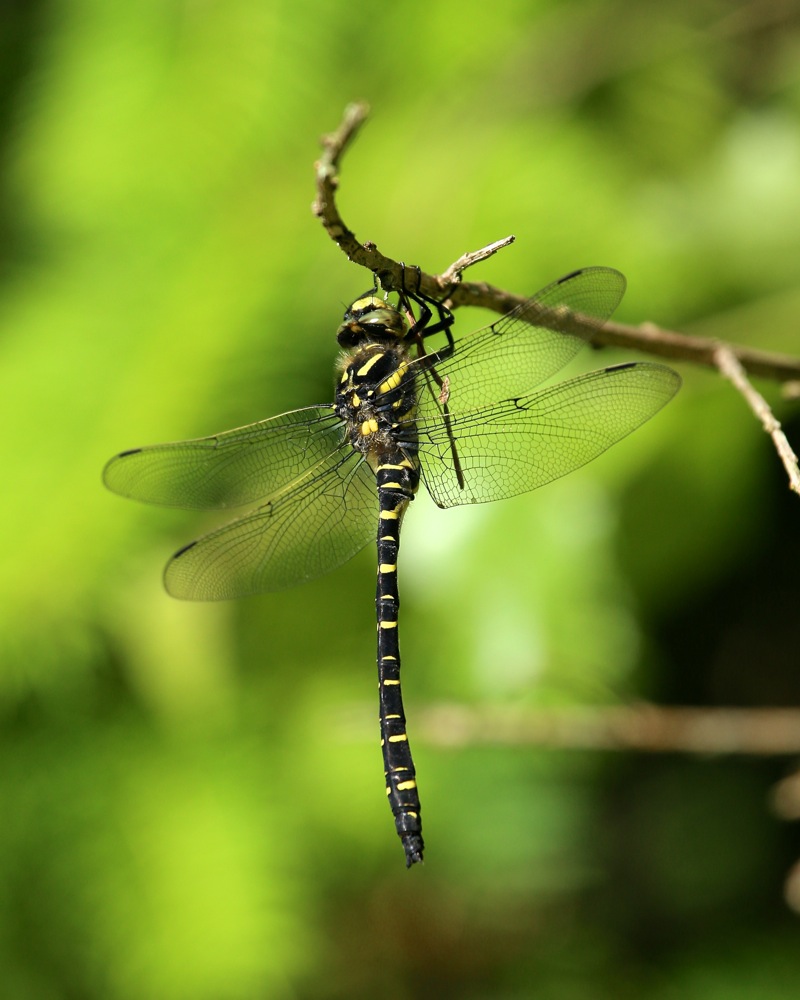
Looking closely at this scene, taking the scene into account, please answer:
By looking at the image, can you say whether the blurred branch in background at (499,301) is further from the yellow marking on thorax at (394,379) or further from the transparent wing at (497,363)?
the yellow marking on thorax at (394,379)

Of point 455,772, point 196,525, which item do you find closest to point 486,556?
point 455,772

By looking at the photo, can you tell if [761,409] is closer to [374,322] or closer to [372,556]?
[374,322]

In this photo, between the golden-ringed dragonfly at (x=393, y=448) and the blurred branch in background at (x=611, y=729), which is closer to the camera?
the golden-ringed dragonfly at (x=393, y=448)

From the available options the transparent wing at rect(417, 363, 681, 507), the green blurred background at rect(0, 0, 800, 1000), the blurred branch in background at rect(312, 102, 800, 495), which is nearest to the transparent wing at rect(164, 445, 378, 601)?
the transparent wing at rect(417, 363, 681, 507)

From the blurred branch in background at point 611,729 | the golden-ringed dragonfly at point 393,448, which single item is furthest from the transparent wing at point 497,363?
the blurred branch in background at point 611,729

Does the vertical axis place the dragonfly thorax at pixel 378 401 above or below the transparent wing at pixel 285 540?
above

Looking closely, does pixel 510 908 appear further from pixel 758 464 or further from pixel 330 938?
pixel 758 464
